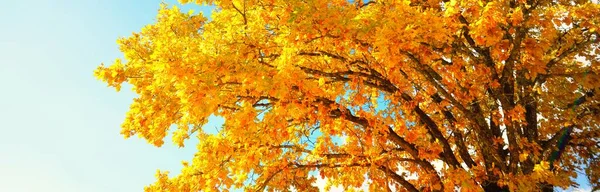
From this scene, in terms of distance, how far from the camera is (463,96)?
916cm

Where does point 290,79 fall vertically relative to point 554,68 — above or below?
below

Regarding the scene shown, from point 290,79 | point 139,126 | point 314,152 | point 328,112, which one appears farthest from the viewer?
point 314,152

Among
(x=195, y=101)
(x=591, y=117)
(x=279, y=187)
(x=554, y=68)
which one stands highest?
(x=554, y=68)

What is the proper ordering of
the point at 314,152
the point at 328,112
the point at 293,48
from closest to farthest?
the point at 293,48 → the point at 328,112 → the point at 314,152

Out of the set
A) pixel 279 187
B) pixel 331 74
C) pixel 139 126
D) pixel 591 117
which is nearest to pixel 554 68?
pixel 591 117

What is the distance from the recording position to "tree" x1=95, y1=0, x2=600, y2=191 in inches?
258

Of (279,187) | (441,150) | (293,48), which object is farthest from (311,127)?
(293,48)

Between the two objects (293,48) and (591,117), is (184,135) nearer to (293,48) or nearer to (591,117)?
(293,48)

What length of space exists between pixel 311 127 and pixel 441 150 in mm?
3351

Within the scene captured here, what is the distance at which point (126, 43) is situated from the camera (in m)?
8.85

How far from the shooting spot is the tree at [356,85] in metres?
6.55

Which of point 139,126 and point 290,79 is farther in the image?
point 139,126

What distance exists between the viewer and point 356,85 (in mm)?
9023

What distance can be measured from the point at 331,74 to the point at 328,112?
0.79 meters
